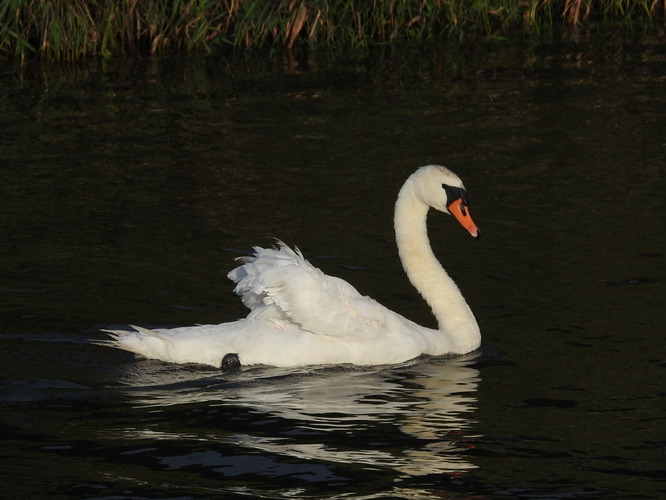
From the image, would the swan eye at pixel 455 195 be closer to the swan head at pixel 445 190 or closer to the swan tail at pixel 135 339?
the swan head at pixel 445 190

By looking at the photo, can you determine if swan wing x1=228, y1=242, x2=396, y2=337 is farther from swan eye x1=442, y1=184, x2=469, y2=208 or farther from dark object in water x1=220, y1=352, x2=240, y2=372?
swan eye x1=442, y1=184, x2=469, y2=208

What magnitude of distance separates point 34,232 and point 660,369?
542 centimetres

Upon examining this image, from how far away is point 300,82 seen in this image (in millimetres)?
16531

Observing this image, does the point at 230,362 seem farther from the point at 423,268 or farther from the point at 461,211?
the point at 461,211

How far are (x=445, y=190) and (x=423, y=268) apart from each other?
558 mm

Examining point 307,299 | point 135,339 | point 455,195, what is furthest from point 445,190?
point 135,339

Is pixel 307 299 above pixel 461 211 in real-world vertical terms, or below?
below

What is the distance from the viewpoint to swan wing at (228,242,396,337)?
8688 mm

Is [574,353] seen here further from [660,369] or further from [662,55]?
[662,55]

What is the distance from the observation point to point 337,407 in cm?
802

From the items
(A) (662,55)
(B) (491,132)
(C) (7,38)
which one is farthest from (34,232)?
(A) (662,55)

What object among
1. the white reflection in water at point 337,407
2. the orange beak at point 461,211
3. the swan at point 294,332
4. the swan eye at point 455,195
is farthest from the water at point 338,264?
the swan eye at point 455,195

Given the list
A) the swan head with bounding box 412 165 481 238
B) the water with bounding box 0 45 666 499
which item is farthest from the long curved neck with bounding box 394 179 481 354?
the water with bounding box 0 45 666 499

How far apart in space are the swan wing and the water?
31 cm
